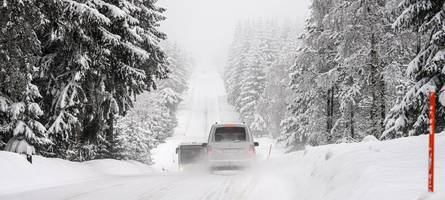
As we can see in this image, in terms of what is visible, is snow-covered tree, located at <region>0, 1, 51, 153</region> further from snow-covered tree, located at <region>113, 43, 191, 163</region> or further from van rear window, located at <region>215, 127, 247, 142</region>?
snow-covered tree, located at <region>113, 43, 191, 163</region>

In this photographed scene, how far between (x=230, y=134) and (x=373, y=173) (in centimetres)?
913

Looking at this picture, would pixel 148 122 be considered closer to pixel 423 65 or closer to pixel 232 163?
pixel 232 163

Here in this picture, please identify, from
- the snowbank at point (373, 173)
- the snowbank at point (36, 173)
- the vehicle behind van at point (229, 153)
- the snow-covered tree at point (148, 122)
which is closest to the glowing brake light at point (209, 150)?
the vehicle behind van at point (229, 153)

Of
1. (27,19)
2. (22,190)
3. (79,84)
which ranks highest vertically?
(27,19)

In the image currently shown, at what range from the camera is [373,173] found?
7406 millimetres

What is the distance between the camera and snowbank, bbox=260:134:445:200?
6297 millimetres

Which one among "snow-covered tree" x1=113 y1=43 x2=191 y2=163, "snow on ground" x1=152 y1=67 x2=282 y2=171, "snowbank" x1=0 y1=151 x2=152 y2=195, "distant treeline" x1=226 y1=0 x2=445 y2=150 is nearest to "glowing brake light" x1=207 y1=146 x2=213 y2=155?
"snowbank" x1=0 y1=151 x2=152 y2=195

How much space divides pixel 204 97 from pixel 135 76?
85.9 meters

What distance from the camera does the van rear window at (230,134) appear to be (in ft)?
53.2

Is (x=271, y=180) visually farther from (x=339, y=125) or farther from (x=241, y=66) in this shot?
(x=241, y=66)

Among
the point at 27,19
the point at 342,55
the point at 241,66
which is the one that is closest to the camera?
the point at 27,19

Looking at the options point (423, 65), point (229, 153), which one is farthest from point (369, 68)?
point (229, 153)

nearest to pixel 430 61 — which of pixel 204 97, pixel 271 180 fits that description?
pixel 271 180

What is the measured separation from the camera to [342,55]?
21.2m
